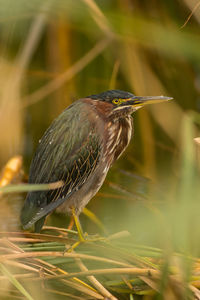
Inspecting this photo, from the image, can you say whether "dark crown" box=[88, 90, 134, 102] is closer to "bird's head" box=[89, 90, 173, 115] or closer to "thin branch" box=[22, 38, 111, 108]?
"bird's head" box=[89, 90, 173, 115]

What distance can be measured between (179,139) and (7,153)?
112cm

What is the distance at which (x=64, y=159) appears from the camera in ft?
7.77

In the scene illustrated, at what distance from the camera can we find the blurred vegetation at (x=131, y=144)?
5.89 ft

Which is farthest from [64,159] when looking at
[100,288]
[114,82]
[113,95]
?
[114,82]

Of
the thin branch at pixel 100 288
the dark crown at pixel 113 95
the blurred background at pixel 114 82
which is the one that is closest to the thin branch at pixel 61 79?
the blurred background at pixel 114 82

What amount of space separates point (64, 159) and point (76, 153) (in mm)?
56

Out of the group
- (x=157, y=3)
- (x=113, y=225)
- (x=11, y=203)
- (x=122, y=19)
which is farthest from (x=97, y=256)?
(x=157, y=3)

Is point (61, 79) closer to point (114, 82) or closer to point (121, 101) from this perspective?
point (114, 82)

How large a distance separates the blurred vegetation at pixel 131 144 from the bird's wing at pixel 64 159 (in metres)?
0.16

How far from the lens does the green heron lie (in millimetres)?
2344

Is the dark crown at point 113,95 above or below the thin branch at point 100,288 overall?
above

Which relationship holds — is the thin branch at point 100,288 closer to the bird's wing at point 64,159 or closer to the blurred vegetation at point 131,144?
the blurred vegetation at point 131,144

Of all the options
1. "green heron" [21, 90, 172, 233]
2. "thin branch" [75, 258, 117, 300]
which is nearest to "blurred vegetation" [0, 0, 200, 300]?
"thin branch" [75, 258, 117, 300]

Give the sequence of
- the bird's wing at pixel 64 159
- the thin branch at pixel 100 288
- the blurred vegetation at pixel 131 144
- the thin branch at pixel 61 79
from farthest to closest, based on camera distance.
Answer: the thin branch at pixel 61 79 < the bird's wing at pixel 64 159 < the thin branch at pixel 100 288 < the blurred vegetation at pixel 131 144
